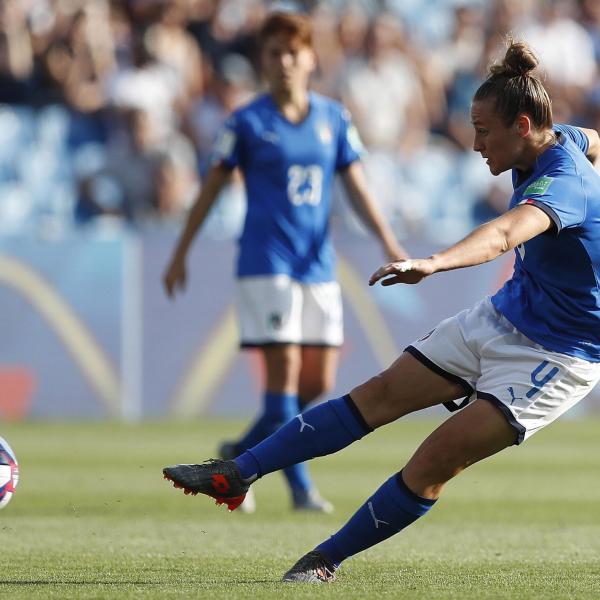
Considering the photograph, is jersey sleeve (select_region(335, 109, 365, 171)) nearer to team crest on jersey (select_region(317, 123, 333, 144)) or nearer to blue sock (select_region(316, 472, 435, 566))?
team crest on jersey (select_region(317, 123, 333, 144))

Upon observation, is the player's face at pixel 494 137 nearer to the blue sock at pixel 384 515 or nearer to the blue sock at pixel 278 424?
the blue sock at pixel 384 515

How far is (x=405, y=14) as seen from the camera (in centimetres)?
1681

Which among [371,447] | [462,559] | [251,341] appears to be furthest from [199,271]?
[462,559]

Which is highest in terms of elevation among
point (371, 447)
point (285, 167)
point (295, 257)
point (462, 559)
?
point (285, 167)

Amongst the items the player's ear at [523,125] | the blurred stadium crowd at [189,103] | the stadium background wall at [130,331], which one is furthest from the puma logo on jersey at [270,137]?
the blurred stadium crowd at [189,103]

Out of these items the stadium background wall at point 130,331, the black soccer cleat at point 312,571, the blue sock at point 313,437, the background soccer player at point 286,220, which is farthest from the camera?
the stadium background wall at point 130,331

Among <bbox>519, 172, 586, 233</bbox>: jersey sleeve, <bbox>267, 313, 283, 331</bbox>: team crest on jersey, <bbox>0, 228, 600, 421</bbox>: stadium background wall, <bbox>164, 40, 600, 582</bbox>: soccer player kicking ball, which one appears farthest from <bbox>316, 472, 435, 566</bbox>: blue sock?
<bbox>0, 228, 600, 421</bbox>: stadium background wall

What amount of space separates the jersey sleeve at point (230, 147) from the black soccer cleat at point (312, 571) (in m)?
3.24

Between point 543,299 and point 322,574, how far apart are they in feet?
3.99

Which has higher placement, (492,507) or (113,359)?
(492,507)

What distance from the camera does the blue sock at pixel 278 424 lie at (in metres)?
7.17

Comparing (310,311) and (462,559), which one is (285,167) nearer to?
(310,311)

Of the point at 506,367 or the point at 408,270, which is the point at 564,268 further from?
the point at 408,270

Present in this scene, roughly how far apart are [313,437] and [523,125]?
1.30m
